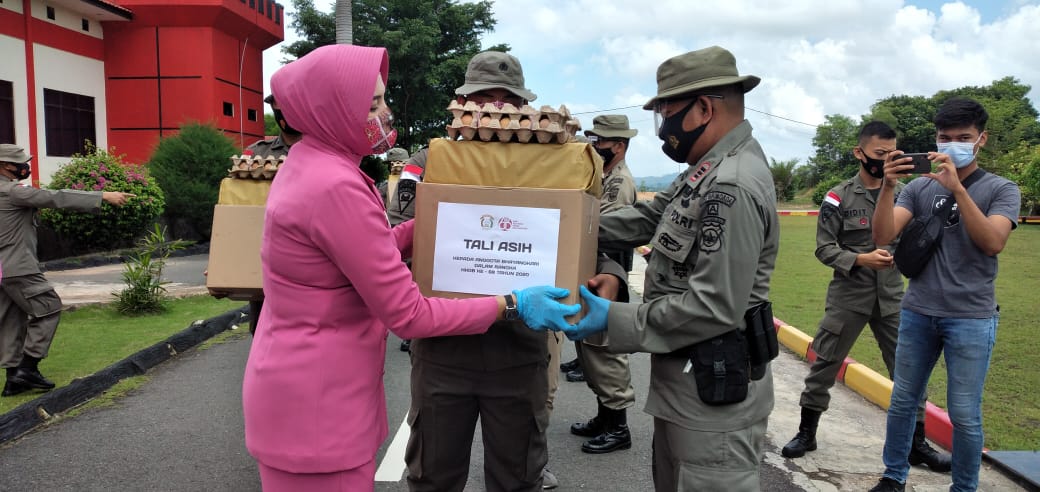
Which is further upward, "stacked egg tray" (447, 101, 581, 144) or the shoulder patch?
"stacked egg tray" (447, 101, 581, 144)

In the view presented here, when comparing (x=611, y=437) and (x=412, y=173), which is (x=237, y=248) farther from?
(x=611, y=437)

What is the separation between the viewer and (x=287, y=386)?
6.28 ft

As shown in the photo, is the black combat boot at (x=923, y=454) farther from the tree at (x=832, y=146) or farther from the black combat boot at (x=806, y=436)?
the tree at (x=832, y=146)

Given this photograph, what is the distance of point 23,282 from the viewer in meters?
5.30

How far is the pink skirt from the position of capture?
77.6 inches

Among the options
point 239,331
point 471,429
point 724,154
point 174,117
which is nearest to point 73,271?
point 239,331

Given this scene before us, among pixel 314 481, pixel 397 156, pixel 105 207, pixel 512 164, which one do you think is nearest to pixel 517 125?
pixel 512 164

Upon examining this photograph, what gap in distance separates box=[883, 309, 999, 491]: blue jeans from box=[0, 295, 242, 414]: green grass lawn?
18.8 feet

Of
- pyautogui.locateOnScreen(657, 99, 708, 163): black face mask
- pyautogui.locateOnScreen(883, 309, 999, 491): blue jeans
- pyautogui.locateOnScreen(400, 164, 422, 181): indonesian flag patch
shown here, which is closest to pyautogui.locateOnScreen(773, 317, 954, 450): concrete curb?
pyautogui.locateOnScreen(883, 309, 999, 491): blue jeans

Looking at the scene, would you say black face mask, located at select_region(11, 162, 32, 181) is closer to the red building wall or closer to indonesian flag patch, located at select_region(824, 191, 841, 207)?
indonesian flag patch, located at select_region(824, 191, 841, 207)

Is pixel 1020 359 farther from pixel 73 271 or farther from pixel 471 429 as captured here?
pixel 73 271

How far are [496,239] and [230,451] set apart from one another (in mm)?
2998

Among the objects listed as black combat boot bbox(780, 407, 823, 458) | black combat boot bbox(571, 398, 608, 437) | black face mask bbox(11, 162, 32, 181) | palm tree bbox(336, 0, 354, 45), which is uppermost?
palm tree bbox(336, 0, 354, 45)

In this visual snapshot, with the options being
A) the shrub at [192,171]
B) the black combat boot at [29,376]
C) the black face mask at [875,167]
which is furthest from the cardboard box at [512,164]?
the shrub at [192,171]
